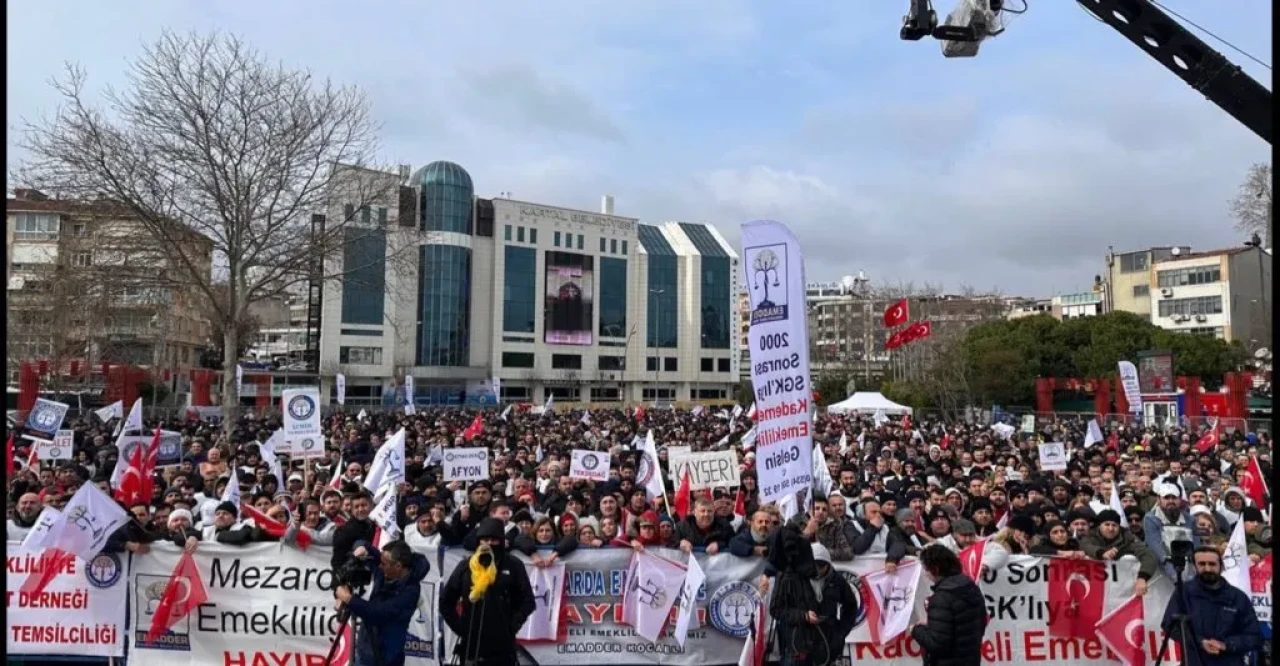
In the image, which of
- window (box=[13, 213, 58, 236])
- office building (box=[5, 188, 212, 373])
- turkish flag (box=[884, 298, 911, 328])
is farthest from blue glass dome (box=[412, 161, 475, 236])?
turkish flag (box=[884, 298, 911, 328])

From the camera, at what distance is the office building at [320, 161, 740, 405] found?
253 ft

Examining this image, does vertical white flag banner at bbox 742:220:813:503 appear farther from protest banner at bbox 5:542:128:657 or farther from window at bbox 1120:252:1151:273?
window at bbox 1120:252:1151:273

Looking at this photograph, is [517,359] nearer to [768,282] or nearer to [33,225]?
[33,225]

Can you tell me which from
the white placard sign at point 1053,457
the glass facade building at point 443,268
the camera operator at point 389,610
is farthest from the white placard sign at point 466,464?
the glass facade building at point 443,268

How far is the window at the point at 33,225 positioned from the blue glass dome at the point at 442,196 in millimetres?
26556

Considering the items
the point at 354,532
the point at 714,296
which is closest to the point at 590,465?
the point at 354,532

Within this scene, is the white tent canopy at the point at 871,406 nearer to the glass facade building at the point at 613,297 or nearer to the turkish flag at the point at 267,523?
the turkish flag at the point at 267,523

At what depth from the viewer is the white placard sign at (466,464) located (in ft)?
41.7

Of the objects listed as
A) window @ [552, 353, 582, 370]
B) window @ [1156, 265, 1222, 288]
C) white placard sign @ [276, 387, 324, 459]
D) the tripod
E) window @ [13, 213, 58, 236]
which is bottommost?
the tripod

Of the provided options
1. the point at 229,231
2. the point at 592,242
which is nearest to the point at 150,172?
the point at 229,231

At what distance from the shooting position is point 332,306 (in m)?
74.9

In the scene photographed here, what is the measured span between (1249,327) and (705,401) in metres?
45.7

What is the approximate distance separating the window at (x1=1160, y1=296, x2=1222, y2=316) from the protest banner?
76.4m

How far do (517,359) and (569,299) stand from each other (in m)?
7.56
